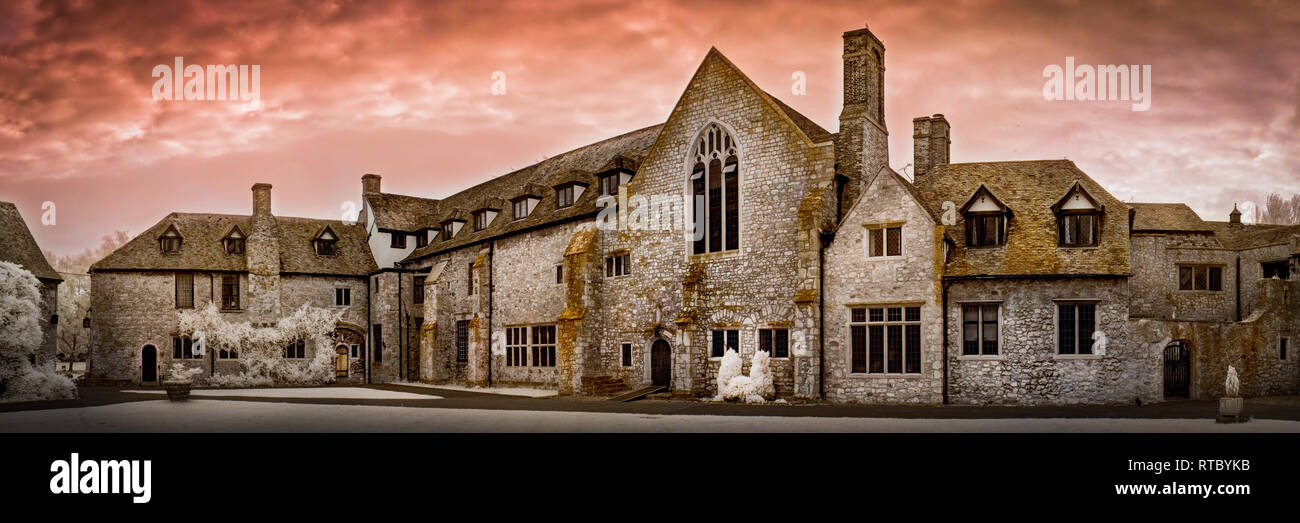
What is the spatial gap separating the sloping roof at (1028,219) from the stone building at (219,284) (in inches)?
1269

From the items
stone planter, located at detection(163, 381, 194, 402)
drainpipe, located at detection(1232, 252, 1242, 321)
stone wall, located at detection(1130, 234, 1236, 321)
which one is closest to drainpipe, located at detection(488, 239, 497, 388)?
stone planter, located at detection(163, 381, 194, 402)

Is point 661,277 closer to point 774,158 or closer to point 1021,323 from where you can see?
point 774,158

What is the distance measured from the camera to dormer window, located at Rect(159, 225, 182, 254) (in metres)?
45.6

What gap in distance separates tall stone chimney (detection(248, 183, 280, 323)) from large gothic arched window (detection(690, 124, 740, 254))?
26820 millimetres

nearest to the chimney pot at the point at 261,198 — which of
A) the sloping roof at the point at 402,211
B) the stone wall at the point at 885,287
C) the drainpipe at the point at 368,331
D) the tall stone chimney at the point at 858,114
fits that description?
the sloping roof at the point at 402,211

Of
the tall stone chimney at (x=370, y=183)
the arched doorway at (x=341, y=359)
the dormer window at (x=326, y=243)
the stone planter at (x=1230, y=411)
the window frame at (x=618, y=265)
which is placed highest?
the tall stone chimney at (x=370, y=183)

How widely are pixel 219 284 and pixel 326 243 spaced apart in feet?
19.6

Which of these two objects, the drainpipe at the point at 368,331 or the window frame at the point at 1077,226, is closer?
the window frame at the point at 1077,226

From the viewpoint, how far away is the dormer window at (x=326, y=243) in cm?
4872

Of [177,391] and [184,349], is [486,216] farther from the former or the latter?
[177,391]

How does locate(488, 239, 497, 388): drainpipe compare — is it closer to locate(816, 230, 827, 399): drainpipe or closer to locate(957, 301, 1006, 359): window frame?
locate(816, 230, 827, 399): drainpipe

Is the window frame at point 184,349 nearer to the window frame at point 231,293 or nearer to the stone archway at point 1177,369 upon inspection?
the window frame at point 231,293
